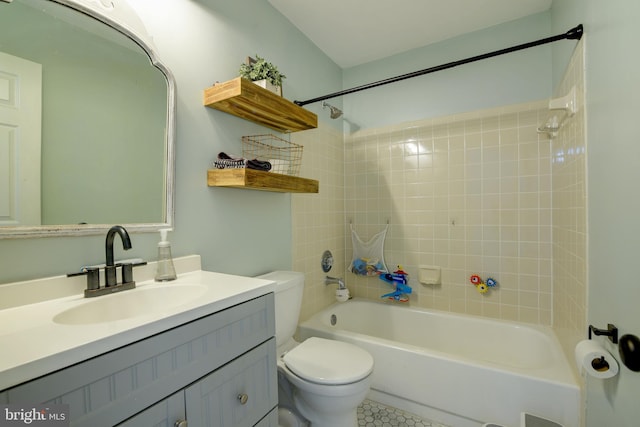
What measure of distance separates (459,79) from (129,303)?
2.51 meters

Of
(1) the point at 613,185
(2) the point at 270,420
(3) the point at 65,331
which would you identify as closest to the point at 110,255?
(3) the point at 65,331

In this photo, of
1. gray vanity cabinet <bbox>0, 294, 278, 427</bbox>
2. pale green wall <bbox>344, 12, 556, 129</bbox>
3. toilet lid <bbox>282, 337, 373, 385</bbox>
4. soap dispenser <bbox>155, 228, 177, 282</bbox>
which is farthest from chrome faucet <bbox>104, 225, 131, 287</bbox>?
pale green wall <bbox>344, 12, 556, 129</bbox>

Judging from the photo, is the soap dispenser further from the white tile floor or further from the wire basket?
the white tile floor

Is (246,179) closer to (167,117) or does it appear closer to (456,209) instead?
(167,117)

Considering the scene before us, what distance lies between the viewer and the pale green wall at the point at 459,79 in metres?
1.96

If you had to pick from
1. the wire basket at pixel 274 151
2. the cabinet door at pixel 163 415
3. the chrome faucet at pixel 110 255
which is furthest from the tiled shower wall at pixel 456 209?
the cabinet door at pixel 163 415

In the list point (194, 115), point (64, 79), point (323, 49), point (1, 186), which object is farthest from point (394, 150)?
point (1, 186)

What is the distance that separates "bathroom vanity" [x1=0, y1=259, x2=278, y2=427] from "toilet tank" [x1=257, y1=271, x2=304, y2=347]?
418mm

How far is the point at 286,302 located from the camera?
4.86 feet

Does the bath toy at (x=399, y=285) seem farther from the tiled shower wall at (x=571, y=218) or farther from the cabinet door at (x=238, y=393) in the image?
the cabinet door at (x=238, y=393)

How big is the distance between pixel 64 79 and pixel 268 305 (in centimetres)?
102

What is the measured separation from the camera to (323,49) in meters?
2.34

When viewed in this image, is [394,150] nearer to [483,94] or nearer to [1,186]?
[483,94]

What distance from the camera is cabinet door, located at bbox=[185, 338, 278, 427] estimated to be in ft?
2.46
